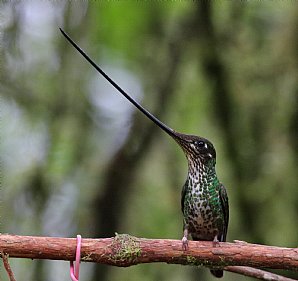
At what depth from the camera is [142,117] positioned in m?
3.61

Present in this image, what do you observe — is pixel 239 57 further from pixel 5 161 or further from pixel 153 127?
pixel 5 161

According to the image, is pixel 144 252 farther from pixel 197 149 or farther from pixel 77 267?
pixel 197 149

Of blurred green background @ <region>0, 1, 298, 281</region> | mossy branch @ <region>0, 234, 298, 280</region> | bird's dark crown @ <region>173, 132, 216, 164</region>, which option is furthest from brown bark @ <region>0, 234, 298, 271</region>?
blurred green background @ <region>0, 1, 298, 281</region>

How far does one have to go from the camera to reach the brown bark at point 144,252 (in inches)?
67.2

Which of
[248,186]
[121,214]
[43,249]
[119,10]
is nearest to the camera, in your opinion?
[43,249]

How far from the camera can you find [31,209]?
3662mm

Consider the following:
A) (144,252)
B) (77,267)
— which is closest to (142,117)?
(144,252)

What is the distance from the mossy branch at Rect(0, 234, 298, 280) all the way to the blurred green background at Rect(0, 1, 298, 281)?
1625mm

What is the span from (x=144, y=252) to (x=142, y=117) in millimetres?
1869

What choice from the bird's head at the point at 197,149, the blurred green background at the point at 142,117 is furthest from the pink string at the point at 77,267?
the blurred green background at the point at 142,117

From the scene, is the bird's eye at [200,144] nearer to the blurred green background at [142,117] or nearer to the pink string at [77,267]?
the pink string at [77,267]

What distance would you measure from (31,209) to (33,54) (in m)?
1.05

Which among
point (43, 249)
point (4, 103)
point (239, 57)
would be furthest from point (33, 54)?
point (43, 249)

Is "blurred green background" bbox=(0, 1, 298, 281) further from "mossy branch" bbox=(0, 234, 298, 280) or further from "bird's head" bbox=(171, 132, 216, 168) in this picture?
"mossy branch" bbox=(0, 234, 298, 280)
